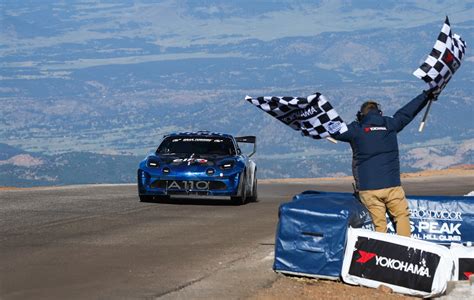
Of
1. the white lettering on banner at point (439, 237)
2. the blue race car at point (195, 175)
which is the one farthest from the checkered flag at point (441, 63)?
the blue race car at point (195, 175)

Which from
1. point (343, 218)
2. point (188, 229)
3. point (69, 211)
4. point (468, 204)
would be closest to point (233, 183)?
point (69, 211)

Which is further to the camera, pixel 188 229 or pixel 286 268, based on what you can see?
pixel 188 229

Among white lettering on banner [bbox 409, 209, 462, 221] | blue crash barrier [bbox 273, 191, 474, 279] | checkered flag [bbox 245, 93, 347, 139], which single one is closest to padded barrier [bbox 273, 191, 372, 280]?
blue crash barrier [bbox 273, 191, 474, 279]

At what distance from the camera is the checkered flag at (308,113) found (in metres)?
13.4

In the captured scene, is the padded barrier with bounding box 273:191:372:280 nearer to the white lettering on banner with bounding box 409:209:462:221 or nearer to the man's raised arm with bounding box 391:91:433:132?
the man's raised arm with bounding box 391:91:433:132

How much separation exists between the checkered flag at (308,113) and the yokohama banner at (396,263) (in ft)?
4.25

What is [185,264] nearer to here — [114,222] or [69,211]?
[114,222]

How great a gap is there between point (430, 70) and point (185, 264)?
3.19 m

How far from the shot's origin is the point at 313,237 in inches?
497

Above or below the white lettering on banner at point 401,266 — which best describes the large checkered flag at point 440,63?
above

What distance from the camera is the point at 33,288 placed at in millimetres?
11844

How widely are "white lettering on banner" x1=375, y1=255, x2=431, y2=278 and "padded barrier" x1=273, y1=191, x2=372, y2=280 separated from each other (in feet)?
1.22

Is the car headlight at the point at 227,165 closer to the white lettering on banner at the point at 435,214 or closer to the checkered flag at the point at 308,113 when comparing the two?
the white lettering on banner at the point at 435,214

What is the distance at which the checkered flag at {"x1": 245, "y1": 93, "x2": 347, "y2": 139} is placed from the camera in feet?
44.1
